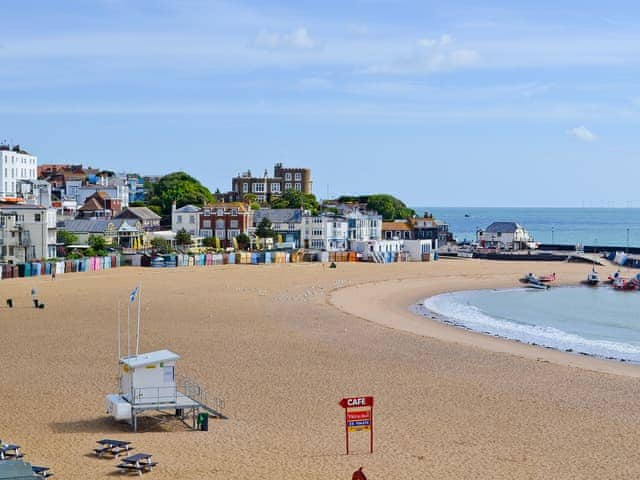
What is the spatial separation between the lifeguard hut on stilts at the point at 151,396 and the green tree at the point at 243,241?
62037mm

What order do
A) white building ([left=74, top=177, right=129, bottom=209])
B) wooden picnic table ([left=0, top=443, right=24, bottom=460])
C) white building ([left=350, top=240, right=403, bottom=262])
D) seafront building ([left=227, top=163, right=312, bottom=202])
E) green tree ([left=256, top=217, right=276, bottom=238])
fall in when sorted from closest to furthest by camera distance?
wooden picnic table ([left=0, top=443, right=24, bottom=460]) → white building ([left=350, top=240, right=403, bottom=262]) → green tree ([left=256, top=217, right=276, bottom=238]) → white building ([left=74, top=177, right=129, bottom=209]) → seafront building ([left=227, top=163, right=312, bottom=202])

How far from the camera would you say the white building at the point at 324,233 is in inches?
3472

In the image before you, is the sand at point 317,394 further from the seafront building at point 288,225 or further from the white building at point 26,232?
the seafront building at point 288,225

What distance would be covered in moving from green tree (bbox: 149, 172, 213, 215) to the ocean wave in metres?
60.1

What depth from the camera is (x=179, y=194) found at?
361ft

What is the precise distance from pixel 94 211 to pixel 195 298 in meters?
48.6

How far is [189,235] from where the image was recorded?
8288 cm

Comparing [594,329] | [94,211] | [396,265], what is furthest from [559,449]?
[94,211]

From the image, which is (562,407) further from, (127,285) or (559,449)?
(127,285)

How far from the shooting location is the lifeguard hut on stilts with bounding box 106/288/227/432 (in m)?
21.3

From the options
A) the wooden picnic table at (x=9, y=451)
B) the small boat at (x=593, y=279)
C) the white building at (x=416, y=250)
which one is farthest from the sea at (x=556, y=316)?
the white building at (x=416, y=250)

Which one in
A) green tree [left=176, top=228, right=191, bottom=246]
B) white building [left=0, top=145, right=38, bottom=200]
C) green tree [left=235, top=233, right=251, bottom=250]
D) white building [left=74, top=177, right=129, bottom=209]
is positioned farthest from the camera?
white building [left=74, top=177, right=129, bottom=209]

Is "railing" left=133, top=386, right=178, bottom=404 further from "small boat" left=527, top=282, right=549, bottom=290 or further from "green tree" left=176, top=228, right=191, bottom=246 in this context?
"green tree" left=176, top=228, right=191, bottom=246

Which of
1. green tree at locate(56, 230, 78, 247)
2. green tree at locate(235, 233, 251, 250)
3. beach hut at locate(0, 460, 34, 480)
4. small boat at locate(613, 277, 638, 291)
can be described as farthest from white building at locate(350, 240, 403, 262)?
beach hut at locate(0, 460, 34, 480)
